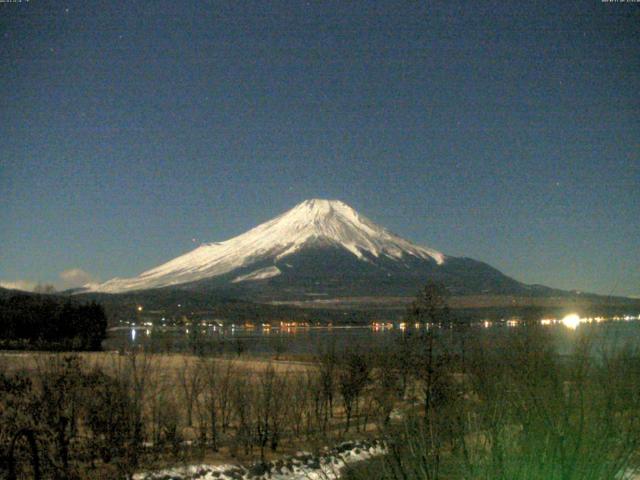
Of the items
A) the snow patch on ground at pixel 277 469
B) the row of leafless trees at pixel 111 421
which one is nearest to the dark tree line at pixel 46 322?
the row of leafless trees at pixel 111 421

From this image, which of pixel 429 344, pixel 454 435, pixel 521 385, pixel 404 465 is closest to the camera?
pixel 404 465

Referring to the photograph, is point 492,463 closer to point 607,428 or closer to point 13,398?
point 607,428

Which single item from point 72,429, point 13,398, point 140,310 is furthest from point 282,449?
point 140,310

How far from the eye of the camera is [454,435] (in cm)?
452

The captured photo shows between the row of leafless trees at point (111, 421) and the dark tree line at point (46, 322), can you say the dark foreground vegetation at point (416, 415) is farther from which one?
the dark tree line at point (46, 322)

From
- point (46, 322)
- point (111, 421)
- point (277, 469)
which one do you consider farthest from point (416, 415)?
point (46, 322)

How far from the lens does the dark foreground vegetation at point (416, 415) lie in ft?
12.7

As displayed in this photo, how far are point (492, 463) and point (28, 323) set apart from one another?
55.6m

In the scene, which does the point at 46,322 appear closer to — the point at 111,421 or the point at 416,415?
the point at 111,421

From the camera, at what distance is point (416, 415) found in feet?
15.1

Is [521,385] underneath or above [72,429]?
above

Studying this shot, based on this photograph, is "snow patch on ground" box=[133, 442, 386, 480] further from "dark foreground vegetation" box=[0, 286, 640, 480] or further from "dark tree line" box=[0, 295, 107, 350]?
"dark tree line" box=[0, 295, 107, 350]

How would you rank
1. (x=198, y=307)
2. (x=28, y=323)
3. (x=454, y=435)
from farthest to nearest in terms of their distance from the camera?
(x=198, y=307) → (x=28, y=323) → (x=454, y=435)

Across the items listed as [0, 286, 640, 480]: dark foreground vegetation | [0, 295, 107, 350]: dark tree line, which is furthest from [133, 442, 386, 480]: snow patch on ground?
[0, 295, 107, 350]: dark tree line
